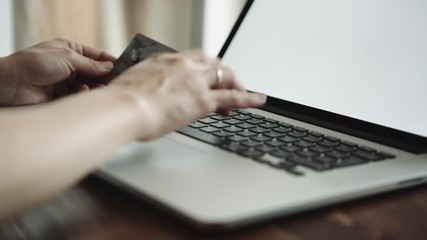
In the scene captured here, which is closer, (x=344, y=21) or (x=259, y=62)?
(x=344, y=21)

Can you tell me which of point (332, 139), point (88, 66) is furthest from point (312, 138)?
point (88, 66)

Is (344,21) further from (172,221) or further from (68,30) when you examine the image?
(68,30)

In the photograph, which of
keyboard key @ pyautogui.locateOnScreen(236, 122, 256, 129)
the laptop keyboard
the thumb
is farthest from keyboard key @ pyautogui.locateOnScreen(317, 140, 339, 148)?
the thumb

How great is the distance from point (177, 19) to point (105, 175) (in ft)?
2.83

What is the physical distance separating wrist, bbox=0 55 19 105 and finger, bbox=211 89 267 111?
331 millimetres

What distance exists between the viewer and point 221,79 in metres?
0.65

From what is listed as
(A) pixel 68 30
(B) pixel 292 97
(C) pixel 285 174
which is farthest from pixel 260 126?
(A) pixel 68 30

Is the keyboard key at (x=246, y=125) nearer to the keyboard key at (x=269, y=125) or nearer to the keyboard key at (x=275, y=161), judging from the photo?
the keyboard key at (x=269, y=125)

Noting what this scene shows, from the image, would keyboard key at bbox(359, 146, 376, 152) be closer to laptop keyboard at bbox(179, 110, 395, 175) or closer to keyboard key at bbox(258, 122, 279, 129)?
laptop keyboard at bbox(179, 110, 395, 175)

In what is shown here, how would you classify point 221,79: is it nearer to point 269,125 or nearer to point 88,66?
point 269,125

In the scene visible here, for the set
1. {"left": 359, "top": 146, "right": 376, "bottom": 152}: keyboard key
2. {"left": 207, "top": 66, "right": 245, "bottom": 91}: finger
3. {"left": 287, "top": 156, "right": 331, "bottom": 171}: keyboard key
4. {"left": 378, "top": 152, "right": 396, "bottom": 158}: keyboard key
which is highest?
{"left": 207, "top": 66, "right": 245, "bottom": 91}: finger

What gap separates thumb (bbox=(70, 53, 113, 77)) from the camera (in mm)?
838

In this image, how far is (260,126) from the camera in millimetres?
734

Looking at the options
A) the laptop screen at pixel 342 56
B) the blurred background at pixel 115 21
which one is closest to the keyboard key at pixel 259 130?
the laptop screen at pixel 342 56
